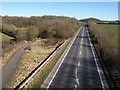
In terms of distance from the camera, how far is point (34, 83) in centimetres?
2227

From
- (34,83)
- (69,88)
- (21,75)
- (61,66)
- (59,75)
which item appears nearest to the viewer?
(69,88)

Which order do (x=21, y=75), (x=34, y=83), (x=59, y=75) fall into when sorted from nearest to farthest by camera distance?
(x=34, y=83) → (x=59, y=75) → (x=21, y=75)

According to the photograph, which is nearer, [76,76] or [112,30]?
[76,76]

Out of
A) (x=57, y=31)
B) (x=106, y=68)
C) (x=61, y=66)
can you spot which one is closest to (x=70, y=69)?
(x=61, y=66)

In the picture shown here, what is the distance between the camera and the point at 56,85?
69.3 ft

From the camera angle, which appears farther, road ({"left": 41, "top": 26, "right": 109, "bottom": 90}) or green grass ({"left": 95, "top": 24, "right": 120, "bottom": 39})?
green grass ({"left": 95, "top": 24, "right": 120, "bottom": 39})

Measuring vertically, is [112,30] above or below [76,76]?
above

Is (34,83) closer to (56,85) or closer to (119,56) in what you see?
(56,85)

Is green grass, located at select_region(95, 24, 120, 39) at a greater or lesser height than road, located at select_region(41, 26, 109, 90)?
greater

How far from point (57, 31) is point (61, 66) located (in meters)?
57.0

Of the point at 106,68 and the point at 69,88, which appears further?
the point at 106,68

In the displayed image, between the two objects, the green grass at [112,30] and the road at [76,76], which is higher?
the green grass at [112,30]

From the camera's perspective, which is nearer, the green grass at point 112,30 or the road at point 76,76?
the road at point 76,76

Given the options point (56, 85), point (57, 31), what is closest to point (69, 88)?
point (56, 85)
